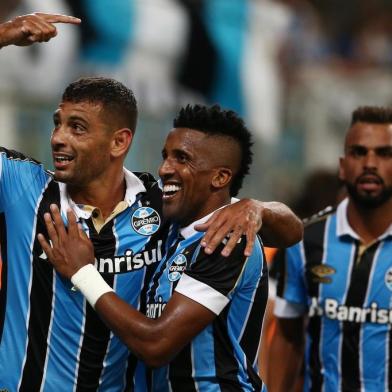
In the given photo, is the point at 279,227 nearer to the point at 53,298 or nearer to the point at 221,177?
the point at 221,177

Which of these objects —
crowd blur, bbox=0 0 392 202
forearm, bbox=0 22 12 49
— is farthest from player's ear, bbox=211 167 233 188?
crowd blur, bbox=0 0 392 202

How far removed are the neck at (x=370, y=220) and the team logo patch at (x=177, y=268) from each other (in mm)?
1560

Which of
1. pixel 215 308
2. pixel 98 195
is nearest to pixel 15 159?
pixel 98 195

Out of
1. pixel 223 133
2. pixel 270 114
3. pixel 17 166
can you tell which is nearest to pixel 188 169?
pixel 223 133

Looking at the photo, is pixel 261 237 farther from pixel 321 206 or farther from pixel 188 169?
pixel 321 206

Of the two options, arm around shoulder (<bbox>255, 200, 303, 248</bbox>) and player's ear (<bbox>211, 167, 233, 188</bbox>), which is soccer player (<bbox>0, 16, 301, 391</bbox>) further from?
player's ear (<bbox>211, 167, 233, 188</bbox>)

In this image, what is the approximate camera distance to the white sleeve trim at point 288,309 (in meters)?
5.07

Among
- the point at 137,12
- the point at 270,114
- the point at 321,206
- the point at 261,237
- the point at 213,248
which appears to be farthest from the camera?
the point at 270,114

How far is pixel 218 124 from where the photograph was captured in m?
3.81

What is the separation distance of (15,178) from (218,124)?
0.81m

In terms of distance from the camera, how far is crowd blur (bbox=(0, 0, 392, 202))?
1128cm

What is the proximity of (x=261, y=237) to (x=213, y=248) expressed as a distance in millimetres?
588

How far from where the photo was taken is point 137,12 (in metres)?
12.8

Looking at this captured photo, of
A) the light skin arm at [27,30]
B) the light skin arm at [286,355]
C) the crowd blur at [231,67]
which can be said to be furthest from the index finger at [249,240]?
the crowd blur at [231,67]
